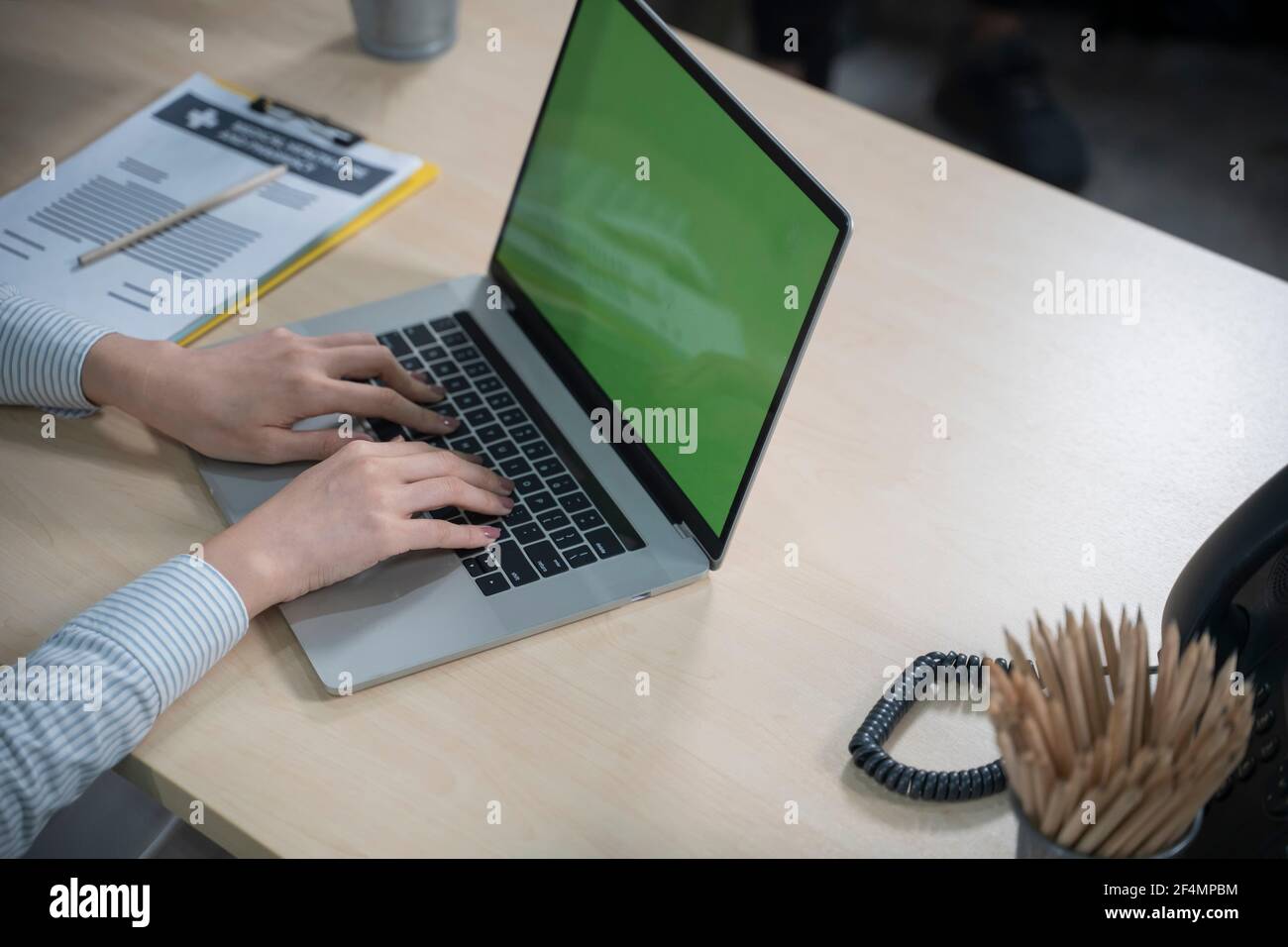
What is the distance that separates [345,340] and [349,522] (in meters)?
0.21

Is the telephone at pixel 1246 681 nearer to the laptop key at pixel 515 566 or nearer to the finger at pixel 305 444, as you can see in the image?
the laptop key at pixel 515 566

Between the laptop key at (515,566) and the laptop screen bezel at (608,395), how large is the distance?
113 mm

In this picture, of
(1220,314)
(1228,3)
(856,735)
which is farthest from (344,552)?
(1228,3)

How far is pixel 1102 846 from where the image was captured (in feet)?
2.17

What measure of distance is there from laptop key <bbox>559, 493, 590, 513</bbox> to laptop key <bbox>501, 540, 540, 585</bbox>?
5 cm

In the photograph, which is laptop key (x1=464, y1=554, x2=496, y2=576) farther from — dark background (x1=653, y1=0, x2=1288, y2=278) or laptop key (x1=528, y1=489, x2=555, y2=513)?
dark background (x1=653, y1=0, x2=1288, y2=278)

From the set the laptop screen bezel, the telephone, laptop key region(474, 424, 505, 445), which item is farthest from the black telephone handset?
laptop key region(474, 424, 505, 445)

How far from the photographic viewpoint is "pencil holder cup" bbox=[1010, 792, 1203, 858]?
667mm

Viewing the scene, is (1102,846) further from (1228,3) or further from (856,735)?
(1228,3)

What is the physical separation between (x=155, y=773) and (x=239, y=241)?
1.82ft

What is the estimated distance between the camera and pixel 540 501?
0.96 meters

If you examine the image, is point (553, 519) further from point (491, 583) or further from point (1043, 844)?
point (1043, 844)

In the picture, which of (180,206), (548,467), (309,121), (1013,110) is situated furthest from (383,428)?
(1013,110)
